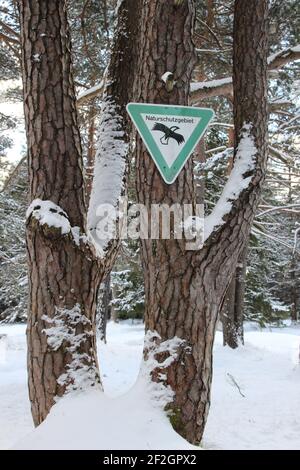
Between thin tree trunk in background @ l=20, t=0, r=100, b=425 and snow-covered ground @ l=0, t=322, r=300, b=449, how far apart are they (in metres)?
0.24

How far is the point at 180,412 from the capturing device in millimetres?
2564

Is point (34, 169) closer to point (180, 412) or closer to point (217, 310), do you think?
point (217, 310)

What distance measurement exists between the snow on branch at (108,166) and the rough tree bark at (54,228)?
1.47 ft

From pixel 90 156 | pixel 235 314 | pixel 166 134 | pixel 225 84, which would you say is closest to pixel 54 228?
pixel 166 134

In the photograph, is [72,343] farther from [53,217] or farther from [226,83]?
[226,83]

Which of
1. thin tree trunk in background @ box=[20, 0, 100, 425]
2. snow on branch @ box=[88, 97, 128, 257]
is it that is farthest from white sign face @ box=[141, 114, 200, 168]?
snow on branch @ box=[88, 97, 128, 257]

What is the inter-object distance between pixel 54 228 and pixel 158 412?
1.23 meters

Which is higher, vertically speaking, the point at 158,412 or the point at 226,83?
the point at 226,83

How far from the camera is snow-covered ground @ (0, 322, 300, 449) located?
233 cm

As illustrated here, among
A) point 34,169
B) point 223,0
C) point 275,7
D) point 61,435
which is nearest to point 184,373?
point 61,435

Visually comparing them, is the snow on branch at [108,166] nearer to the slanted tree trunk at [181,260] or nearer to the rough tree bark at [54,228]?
the rough tree bark at [54,228]

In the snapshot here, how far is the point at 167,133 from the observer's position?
2.65 m

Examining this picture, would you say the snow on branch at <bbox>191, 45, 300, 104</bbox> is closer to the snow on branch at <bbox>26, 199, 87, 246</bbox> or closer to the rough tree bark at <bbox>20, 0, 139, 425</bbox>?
the rough tree bark at <bbox>20, 0, 139, 425</bbox>

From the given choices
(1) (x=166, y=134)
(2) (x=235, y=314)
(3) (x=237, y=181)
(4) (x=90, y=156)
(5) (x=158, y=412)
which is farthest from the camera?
(4) (x=90, y=156)
